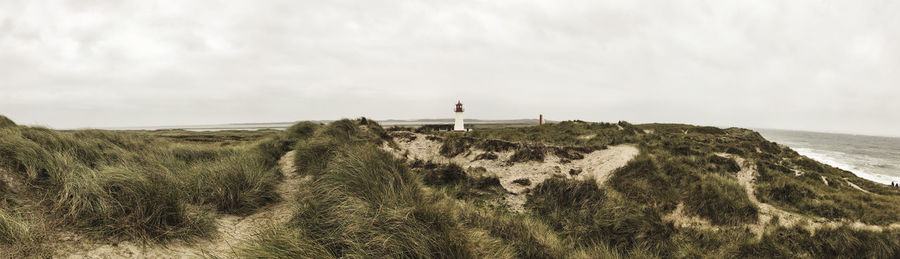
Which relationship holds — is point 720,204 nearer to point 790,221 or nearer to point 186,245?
point 790,221

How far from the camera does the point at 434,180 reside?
29.5 feet

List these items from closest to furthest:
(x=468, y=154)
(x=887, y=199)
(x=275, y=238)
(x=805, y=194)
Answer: (x=275, y=238) < (x=805, y=194) < (x=887, y=199) < (x=468, y=154)

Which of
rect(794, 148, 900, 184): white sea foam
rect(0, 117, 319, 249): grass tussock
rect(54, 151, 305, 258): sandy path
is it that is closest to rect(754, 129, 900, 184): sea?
rect(794, 148, 900, 184): white sea foam

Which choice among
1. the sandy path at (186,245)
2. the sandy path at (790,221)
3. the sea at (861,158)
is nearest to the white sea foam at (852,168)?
the sea at (861,158)

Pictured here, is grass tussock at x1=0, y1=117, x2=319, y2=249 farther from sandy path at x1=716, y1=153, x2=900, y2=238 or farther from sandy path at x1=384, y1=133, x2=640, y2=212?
sandy path at x1=716, y1=153, x2=900, y2=238

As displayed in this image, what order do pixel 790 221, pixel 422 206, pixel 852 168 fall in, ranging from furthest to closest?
1. pixel 852 168
2. pixel 790 221
3. pixel 422 206

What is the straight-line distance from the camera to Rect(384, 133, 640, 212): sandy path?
879 centimetres

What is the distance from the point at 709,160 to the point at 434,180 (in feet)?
31.6

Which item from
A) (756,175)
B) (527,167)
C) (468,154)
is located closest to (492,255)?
(527,167)

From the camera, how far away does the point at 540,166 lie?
995cm

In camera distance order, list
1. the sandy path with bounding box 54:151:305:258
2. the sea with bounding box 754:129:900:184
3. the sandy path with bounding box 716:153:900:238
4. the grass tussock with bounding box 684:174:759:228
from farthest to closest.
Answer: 1. the sea with bounding box 754:129:900:184
2. the grass tussock with bounding box 684:174:759:228
3. the sandy path with bounding box 716:153:900:238
4. the sandy path with bounding box 54:151:305:258

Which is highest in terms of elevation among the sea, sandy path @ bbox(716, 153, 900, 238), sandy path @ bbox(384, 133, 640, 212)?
sandy path @ bbox(384, 133, 640, 212)

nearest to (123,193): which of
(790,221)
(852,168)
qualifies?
(790,221)

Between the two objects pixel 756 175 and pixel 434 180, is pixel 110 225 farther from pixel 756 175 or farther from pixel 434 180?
pixel 756 175
